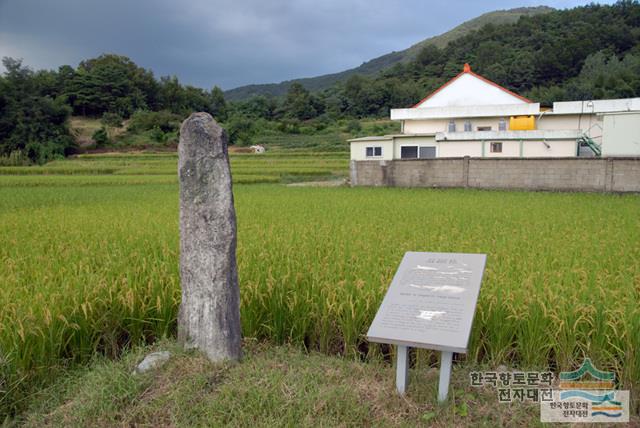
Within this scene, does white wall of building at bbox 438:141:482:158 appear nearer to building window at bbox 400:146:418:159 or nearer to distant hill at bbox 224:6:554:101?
building window at bbox 400:146:418:159

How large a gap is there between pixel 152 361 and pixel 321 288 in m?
1.56

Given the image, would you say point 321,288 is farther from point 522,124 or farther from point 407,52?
point 407,52

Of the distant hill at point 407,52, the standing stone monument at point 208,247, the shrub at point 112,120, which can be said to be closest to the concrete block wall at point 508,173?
the standing stone monument at point 208,247

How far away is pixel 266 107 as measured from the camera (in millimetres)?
70125

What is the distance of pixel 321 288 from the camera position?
4176 millimetres

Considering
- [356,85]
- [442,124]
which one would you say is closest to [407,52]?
[356,85]

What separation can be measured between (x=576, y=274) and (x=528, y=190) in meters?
13.6

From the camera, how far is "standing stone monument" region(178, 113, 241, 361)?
3.28 metres

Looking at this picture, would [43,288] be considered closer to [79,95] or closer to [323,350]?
[323,350]

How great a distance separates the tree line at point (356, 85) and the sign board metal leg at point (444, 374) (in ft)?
149

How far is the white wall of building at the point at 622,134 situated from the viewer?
55.7 ft

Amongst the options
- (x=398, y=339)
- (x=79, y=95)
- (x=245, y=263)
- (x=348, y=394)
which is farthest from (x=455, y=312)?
(x=79, y=95)

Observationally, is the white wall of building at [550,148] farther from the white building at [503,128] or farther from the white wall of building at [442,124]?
the white wall of building at [442,124]

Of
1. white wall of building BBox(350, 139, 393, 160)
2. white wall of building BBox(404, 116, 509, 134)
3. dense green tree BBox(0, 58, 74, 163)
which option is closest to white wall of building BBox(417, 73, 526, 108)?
white wall of building BBox(404, 116, 509, 134)
